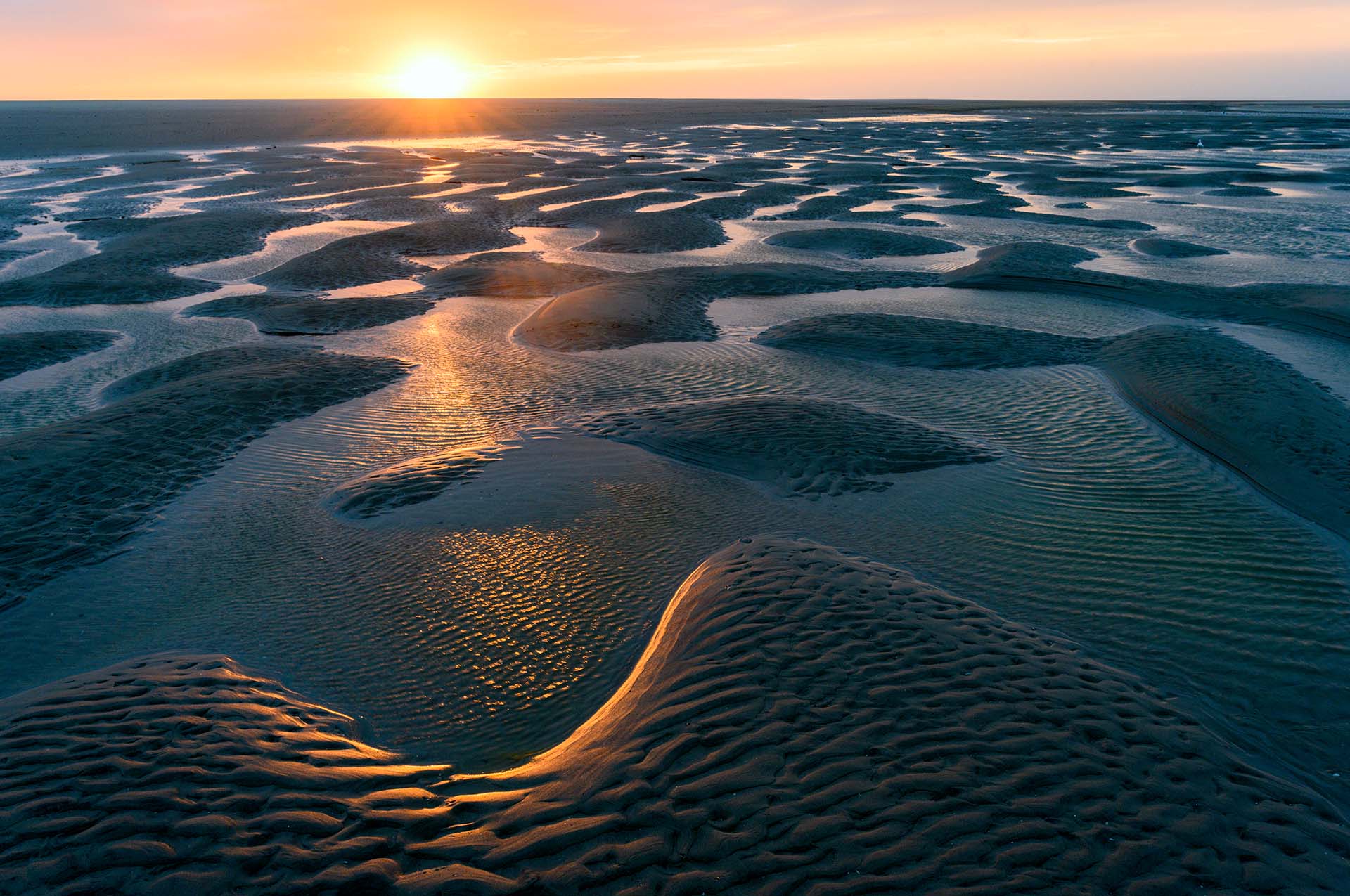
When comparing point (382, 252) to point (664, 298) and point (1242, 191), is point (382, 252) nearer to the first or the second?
point (664, 298)

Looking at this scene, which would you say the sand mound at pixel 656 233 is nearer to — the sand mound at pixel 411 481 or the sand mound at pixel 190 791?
the sand mound at pixel 411 481

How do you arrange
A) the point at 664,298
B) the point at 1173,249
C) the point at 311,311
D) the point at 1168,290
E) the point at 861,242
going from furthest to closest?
the point at 861,242 → the point at 1173,249 → the point at 1168,290 → the point at 664,298 → the point at 311,311

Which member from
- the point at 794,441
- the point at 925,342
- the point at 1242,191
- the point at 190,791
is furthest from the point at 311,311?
the point at 1242,191

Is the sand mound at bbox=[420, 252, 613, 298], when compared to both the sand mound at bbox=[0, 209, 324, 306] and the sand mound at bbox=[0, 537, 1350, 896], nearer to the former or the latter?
the sand mound at bbox=[0, 209, 324, 306]

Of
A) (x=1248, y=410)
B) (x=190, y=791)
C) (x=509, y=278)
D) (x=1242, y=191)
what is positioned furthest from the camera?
(x=1242, y=191)

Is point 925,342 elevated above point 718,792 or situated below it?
above

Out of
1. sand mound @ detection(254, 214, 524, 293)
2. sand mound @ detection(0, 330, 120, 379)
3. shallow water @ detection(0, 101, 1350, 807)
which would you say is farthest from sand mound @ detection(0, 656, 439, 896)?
sand mound @ detection(254, 214, 524, 293)

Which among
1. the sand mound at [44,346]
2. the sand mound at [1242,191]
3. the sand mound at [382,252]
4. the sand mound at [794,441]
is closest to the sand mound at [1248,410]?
the sand mound at [794,441]
